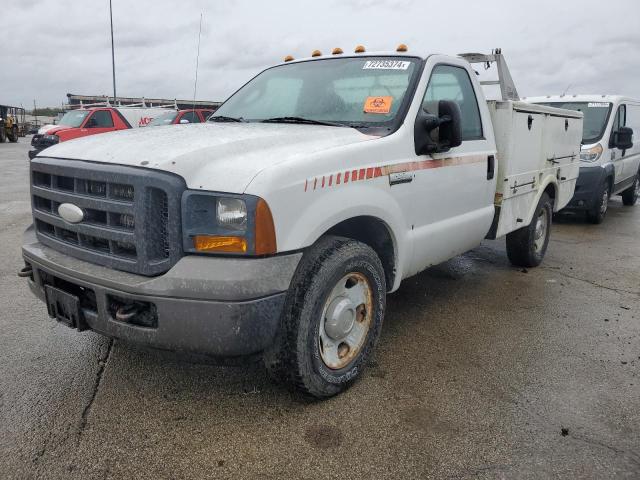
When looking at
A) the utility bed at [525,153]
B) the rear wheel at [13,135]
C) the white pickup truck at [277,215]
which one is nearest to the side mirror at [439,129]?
the white pickup truck at [277,215]

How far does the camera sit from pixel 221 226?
2.25 meters

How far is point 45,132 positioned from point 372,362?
12712mm

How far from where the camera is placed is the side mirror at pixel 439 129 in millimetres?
3109

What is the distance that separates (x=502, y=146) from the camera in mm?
4211

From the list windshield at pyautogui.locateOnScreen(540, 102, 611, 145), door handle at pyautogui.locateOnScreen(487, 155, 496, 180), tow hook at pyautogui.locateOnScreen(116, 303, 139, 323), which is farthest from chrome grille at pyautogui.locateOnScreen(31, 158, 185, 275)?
windshield at pyautogui.locateOnScreen(540, 102, 611, 145)

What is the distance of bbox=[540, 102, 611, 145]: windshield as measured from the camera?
819 centimetres

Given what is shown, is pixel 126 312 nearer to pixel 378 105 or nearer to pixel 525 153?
pixel 378 105

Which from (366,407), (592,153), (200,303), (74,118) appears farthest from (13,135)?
(366,407)

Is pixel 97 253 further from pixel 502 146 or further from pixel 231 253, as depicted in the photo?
pixel 502 146

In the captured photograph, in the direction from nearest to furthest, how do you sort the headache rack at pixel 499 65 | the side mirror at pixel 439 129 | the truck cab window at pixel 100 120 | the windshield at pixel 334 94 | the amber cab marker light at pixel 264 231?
the amber cab marker light at pixel 264 231 → the side mirror at pixel 439 129 → the windshield at pixel 334 94 → the headache rack at pixel 499 65 → the truck cab window at pixel 100 120

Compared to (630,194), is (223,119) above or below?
above

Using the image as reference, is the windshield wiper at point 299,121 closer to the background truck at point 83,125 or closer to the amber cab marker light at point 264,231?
the amber cab marker light at point 264,231

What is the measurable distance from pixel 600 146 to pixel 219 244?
7660mm

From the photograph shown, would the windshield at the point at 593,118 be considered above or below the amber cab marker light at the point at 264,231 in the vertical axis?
above
